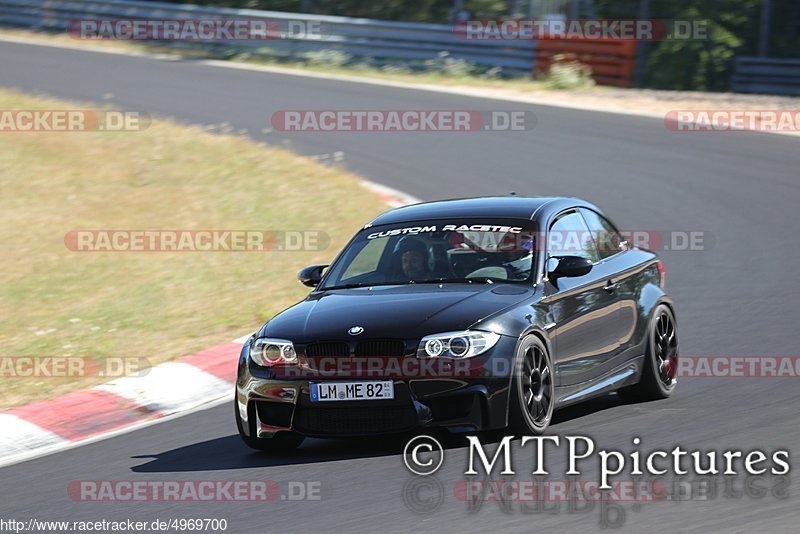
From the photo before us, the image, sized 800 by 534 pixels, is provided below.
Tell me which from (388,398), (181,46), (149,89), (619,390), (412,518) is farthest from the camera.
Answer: (181,46)

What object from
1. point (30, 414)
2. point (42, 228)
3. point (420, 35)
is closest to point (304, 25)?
point (420, 35)

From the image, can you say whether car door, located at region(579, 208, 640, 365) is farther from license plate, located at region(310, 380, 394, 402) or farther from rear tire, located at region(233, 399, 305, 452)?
rear tire, located at region(233, 399, 305, 452)

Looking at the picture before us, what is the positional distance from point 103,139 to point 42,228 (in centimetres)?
488

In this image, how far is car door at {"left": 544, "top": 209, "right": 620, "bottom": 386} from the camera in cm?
768

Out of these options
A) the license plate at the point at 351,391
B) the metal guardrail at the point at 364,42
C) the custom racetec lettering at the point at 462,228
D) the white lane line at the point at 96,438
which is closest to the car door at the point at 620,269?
the custom racetec lettering at the point at 462,228

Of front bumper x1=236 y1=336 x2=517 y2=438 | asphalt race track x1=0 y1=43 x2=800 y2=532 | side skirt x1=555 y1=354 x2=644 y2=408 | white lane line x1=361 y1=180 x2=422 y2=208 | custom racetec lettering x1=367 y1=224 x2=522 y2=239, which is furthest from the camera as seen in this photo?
white lane line x1=361 y1=180 x2=422 y2=208

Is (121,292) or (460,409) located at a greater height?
(460,409)

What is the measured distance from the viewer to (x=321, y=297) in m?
7.92

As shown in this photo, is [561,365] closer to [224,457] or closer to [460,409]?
[460,409]

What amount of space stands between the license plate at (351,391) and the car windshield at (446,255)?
1.10 meters

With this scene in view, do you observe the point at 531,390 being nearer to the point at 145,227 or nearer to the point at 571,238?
the point at 571,238

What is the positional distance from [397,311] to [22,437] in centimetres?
299

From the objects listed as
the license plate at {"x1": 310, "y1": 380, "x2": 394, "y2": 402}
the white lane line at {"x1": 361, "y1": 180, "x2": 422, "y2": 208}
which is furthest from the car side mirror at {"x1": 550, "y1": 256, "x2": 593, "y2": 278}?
the white lane line at {"x1": 361, "y1": 180, "x2": 422, "y2": 208}

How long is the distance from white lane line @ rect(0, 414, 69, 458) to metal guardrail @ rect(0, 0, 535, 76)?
791 inches
